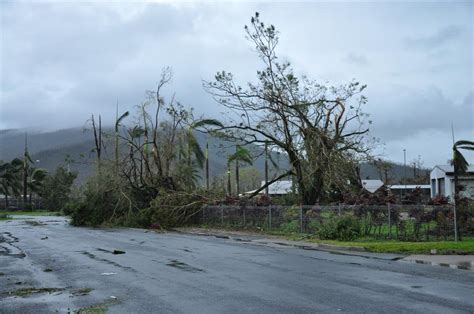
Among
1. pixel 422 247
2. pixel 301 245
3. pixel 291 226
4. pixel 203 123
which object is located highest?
pixel 203 123

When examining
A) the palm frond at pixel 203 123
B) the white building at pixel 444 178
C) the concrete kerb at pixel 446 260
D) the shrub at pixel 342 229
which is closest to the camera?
the concrete kerb at pixel 446 260

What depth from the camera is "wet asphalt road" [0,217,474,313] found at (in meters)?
8.91

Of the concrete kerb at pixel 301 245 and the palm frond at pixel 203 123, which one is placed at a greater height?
the palm frond at pixel 203 123

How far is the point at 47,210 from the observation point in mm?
90812

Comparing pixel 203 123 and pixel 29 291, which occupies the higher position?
pixel 203 123

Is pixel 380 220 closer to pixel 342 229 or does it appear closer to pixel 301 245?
Result: pixel 342 229

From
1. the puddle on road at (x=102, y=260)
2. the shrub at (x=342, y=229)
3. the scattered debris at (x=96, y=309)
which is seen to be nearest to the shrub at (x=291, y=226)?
the shrub at (x=342, y=229)

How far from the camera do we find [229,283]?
11297 millimetres

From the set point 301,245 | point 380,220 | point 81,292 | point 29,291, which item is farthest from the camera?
point 380,220

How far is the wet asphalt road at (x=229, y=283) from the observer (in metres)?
8.91

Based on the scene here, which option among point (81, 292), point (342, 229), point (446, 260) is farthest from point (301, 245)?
point (81, 292)

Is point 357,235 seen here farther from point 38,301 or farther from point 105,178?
point 105,178

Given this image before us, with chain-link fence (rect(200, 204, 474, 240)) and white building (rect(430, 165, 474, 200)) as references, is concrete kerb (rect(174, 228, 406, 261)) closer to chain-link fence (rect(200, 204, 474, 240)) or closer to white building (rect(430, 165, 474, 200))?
chain-link fence (rect(200, 204, 474, 240))

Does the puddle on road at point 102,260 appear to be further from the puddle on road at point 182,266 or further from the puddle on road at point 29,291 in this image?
the puddle on road at point 29,291
